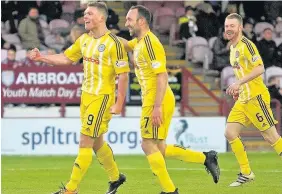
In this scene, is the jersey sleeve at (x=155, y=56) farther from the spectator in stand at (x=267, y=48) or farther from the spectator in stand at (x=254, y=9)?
the spectator in stand at (x=254, y=9)

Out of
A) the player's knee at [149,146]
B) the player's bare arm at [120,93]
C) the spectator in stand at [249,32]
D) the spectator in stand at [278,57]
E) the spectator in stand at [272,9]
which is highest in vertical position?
the player's bare arm at [120,93]

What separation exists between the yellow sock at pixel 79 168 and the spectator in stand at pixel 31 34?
12.6m

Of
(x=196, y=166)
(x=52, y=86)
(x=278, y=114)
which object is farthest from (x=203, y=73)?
(x=196, y=166)

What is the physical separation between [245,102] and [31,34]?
1127 cm

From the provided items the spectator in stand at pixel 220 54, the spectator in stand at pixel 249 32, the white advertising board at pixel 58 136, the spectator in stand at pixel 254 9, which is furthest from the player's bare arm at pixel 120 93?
the spectator in stand at pixel 254 9

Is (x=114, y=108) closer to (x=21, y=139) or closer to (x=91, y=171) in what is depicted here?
(x=91, y=171)

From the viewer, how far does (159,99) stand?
1112 centimetres

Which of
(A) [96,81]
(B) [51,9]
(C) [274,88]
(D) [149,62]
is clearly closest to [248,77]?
(D) [149,62]

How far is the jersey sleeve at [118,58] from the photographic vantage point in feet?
37.8

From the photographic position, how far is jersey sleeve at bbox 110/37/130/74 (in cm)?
1152

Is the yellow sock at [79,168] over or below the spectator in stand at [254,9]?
below

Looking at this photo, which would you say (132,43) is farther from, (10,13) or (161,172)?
(10,13)

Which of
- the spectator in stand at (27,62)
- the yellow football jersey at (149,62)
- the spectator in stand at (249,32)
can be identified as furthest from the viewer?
the spectator in stand at (249,32)

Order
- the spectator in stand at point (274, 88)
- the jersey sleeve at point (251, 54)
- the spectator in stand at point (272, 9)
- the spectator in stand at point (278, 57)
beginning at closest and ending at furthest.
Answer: the jersey sleeve at point (251, 54)
the spectator in stand at point (274, 88)
the spectator in stand at point (278, 57)
the spectator in stand at point (272, 9)
